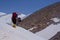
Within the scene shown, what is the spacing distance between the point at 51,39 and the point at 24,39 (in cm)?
620

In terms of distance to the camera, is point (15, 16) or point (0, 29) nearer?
point (0, 29)

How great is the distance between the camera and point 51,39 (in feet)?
66.5

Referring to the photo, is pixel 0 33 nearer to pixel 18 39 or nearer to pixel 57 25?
pixel 18 39

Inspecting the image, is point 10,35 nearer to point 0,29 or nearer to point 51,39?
point 0,29

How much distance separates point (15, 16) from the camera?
17.2m

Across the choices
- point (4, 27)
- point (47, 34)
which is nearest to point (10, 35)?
point (4, 27)

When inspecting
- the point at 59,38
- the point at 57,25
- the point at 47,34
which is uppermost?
the point at 57,25

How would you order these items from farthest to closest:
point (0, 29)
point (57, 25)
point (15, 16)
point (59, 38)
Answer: point (57, 25)
point (59, 38)
point (15, 16)
point (0, 29)

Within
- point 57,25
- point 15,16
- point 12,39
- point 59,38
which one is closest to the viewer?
point 12,39

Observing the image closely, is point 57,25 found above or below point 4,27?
above

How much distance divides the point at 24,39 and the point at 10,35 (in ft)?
3.36

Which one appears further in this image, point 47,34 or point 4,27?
point 47,34

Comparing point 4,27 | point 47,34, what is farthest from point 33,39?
point 47,34

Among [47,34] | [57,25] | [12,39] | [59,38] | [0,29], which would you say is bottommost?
[12,39]
